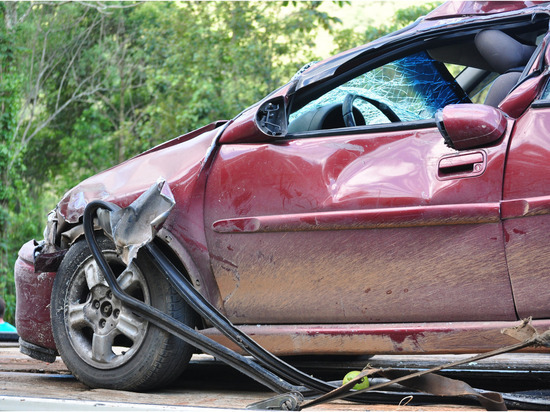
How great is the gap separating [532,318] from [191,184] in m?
1.57

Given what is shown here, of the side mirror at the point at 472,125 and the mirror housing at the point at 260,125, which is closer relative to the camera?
the side mirror at the point at 472,125

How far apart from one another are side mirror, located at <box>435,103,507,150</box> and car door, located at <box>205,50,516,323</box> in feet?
0.15

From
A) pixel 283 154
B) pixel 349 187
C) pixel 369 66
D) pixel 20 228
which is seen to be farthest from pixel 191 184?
pixel 20 228

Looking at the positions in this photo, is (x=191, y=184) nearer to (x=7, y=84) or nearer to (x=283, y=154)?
(x=283, y=154)

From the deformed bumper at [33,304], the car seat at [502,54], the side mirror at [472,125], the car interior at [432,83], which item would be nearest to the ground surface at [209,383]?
the deformed bumper at [33,304]

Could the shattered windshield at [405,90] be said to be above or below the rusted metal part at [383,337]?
above

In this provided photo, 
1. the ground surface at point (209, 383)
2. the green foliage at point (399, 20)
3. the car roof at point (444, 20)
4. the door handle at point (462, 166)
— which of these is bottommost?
the ground surface at point (209, 383)

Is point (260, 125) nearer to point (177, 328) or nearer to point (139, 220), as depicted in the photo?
point (139, 220)

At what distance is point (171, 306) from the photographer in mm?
3221

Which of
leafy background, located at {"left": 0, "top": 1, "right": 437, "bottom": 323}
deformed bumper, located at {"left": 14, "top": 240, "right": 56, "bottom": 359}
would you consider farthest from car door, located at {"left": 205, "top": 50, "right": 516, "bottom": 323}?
Result: leafy background, located at {"left": 0, "top": 1, "right": 437, "bottom": 323}

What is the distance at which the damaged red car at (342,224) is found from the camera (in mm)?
2748

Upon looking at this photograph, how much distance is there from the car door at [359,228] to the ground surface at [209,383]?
1.30 feet

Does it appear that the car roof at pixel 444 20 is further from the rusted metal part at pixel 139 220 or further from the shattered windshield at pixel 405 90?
the rusted metal part at pixel 139 220

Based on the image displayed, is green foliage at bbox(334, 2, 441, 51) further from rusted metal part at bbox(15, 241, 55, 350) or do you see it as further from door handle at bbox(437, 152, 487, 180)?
door handle at bbox(437, 152, 487, 180)
